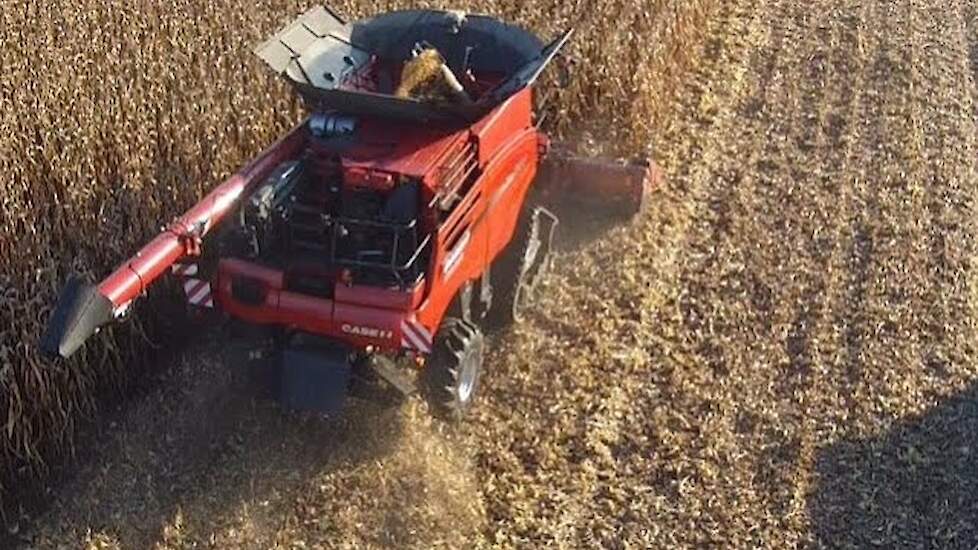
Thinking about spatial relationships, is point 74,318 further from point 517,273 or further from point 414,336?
point 517,273

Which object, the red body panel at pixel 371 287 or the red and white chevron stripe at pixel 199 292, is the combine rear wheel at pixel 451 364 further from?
the red and white chevron stripe at pixel 199 292

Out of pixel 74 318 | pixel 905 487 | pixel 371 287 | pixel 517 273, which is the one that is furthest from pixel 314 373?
pixel 905 487

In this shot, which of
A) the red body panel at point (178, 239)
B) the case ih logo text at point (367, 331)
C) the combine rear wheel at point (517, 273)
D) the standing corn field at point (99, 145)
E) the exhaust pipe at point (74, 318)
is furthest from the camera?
the combine rear wheel at point (517, 273)

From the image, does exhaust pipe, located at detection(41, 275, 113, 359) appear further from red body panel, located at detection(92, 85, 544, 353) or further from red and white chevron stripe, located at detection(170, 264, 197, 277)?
red and white chevron stripe, located at detection(170, 264, 197, 277)

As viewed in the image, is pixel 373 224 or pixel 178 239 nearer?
pixel 178 239

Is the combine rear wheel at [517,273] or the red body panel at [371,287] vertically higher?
the red body panel at [371,287]

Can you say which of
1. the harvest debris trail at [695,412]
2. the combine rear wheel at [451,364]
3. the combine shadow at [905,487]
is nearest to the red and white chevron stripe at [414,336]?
the combine rear wheel at [451,364]
